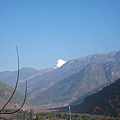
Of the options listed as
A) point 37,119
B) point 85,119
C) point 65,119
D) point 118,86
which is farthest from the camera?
point 118,86

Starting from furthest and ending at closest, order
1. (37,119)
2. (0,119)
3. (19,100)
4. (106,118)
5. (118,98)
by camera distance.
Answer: (19,100)
(118,98)
(106,118)
(37,119)
(0,119)

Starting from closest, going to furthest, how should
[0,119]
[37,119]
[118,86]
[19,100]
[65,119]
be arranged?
[0,119] → [37,119] → [65,119] → [118,86] → [19,100]

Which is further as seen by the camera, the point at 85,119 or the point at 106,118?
the point at 85,119

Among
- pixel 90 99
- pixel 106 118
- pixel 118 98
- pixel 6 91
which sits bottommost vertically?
pixel 106 118

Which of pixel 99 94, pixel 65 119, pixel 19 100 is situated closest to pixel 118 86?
pixel 99 94

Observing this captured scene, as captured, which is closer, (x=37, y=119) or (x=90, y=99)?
(x=37, y=119)

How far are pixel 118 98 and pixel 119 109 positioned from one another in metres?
0.16

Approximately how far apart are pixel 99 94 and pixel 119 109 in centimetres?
12200

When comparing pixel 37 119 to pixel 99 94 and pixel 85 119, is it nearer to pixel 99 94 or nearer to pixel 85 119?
pixel 85 119

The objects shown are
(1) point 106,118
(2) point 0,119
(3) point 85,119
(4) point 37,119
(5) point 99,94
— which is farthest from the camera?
(5) point 99,94

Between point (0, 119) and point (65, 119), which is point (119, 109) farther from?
point (65, 119)

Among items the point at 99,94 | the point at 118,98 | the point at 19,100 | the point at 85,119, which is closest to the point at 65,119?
the point at 85,119

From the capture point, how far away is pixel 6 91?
198 meters

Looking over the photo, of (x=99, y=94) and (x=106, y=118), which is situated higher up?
(x=99, y=94)
